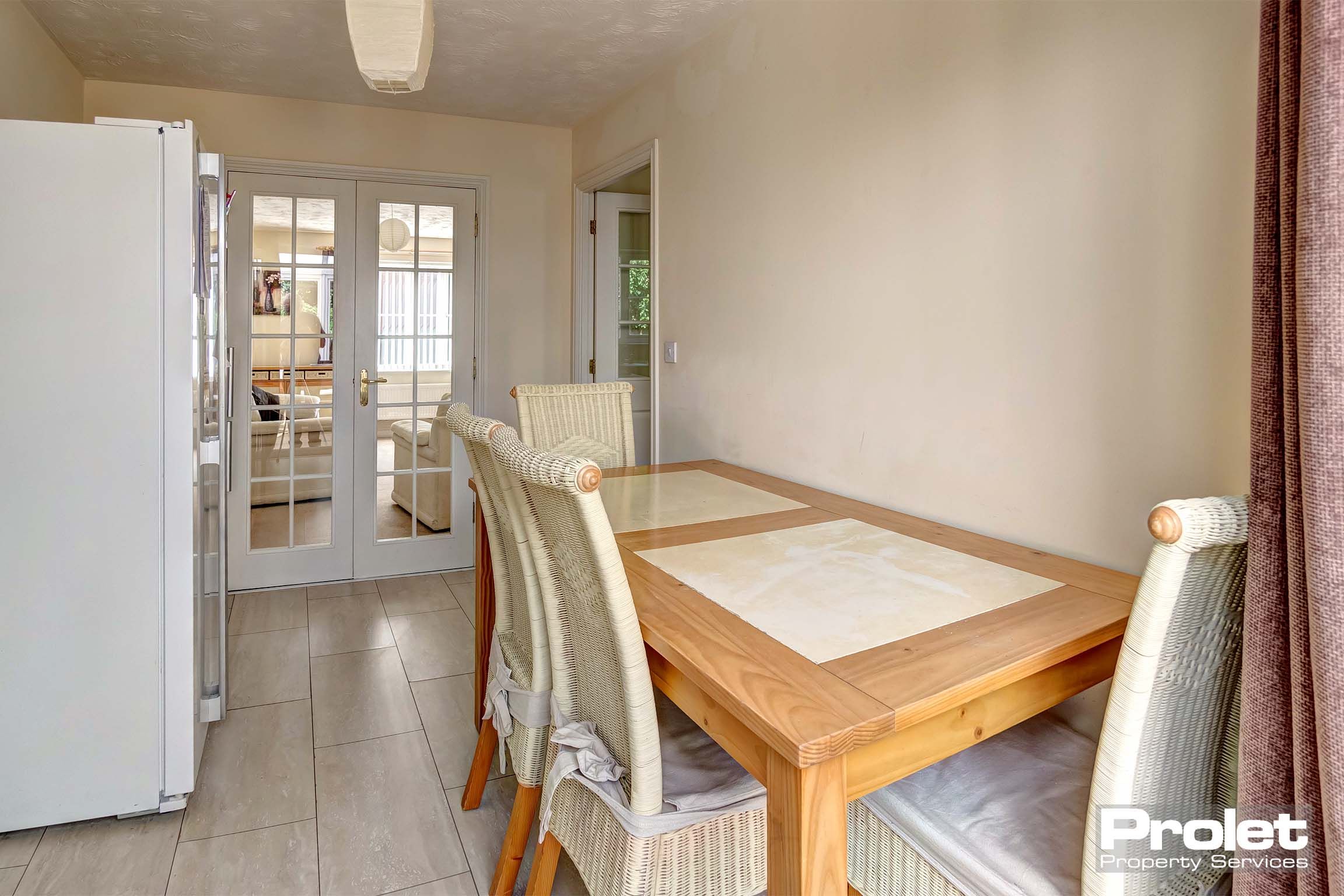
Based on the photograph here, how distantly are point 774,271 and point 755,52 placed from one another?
0.76 m

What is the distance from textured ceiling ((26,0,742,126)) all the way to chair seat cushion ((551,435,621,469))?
1524 millimetres

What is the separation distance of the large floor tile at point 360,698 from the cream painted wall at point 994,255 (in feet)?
4.91

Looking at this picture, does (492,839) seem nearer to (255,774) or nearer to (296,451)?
(255,774)

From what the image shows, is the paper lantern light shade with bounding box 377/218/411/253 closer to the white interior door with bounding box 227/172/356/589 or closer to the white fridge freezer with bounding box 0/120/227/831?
the white interior door with bounding box 227/172/356/589

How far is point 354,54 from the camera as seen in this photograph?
281cm

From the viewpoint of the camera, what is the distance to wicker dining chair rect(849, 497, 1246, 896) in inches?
35.5

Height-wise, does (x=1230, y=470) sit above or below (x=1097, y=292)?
below

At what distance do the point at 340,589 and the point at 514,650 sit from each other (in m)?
2.50

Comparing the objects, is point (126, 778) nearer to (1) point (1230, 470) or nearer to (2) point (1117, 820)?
(2) point (1117, 820)

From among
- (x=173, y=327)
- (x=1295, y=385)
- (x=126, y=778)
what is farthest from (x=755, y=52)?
(x=126, y=778)

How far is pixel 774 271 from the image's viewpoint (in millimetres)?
2498

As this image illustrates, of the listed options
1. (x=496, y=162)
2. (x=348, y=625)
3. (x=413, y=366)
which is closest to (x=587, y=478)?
(x=348, y=625)

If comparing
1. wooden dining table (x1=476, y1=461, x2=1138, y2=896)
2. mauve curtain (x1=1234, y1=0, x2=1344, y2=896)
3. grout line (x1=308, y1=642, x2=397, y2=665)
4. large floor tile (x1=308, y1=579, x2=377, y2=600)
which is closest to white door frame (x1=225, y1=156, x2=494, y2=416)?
large floor tile (x1=308, y1=579, x2=377, y2=600)

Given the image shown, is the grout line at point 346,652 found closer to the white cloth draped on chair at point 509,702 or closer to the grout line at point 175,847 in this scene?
the grout line at point 175,847
